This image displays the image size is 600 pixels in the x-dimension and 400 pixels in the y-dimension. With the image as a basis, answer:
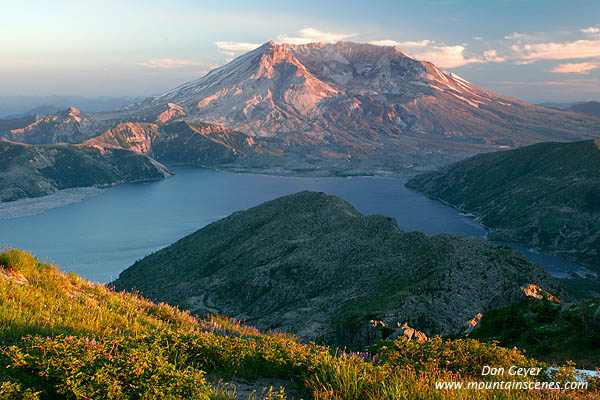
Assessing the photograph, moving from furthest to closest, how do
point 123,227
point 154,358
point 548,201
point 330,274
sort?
point 548,201 → point 123,227 → point 330,274 → point 154,358

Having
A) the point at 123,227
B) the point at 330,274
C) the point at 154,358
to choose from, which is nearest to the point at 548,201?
the point at 330,274

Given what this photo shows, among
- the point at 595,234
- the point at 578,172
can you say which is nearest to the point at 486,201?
the point at 578,172

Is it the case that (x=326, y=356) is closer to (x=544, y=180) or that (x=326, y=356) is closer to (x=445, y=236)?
(x=445, y=236)

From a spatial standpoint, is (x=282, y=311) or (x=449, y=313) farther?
(x=282, y=311)

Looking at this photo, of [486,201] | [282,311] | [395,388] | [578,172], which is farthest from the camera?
[486,201]

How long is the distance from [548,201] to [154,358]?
17455 cm

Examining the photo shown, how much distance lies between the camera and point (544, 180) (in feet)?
550

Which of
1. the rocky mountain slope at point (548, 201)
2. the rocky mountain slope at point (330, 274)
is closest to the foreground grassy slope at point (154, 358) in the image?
the rocky mountain slope at point (330, 274)

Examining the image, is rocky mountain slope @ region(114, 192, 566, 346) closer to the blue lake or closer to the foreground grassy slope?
the foreground grassy slope

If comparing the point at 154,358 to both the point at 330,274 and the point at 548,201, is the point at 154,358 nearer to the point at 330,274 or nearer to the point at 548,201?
the point at 330,274

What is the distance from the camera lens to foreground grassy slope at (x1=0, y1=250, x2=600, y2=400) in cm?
A: 593

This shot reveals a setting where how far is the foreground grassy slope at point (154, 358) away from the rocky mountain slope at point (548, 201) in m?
138

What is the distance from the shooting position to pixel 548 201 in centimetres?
15088

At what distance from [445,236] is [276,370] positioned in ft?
148
